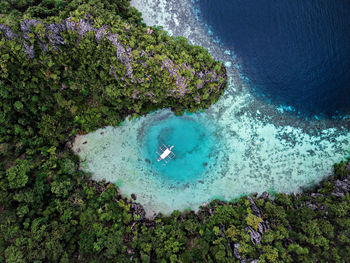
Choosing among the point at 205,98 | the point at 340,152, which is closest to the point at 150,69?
the point at 205,98

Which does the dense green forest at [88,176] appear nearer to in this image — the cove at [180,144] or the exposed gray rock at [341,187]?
the exposed gray rock at [341,187]

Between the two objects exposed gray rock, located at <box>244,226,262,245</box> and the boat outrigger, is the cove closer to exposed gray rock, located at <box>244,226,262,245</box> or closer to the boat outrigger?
the boat outrigger

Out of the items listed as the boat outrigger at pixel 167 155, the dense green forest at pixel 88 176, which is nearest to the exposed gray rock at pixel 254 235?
the dense green forest at pixel 88 176

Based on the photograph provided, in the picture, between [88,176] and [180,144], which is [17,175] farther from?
[180,144]

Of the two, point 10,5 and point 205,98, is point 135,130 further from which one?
A: point 10,5

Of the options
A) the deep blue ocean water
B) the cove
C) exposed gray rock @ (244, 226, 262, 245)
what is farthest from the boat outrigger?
the deep blue ocean water

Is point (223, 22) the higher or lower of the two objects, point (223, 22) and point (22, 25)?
the higher

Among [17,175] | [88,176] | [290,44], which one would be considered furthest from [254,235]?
[17,175]
